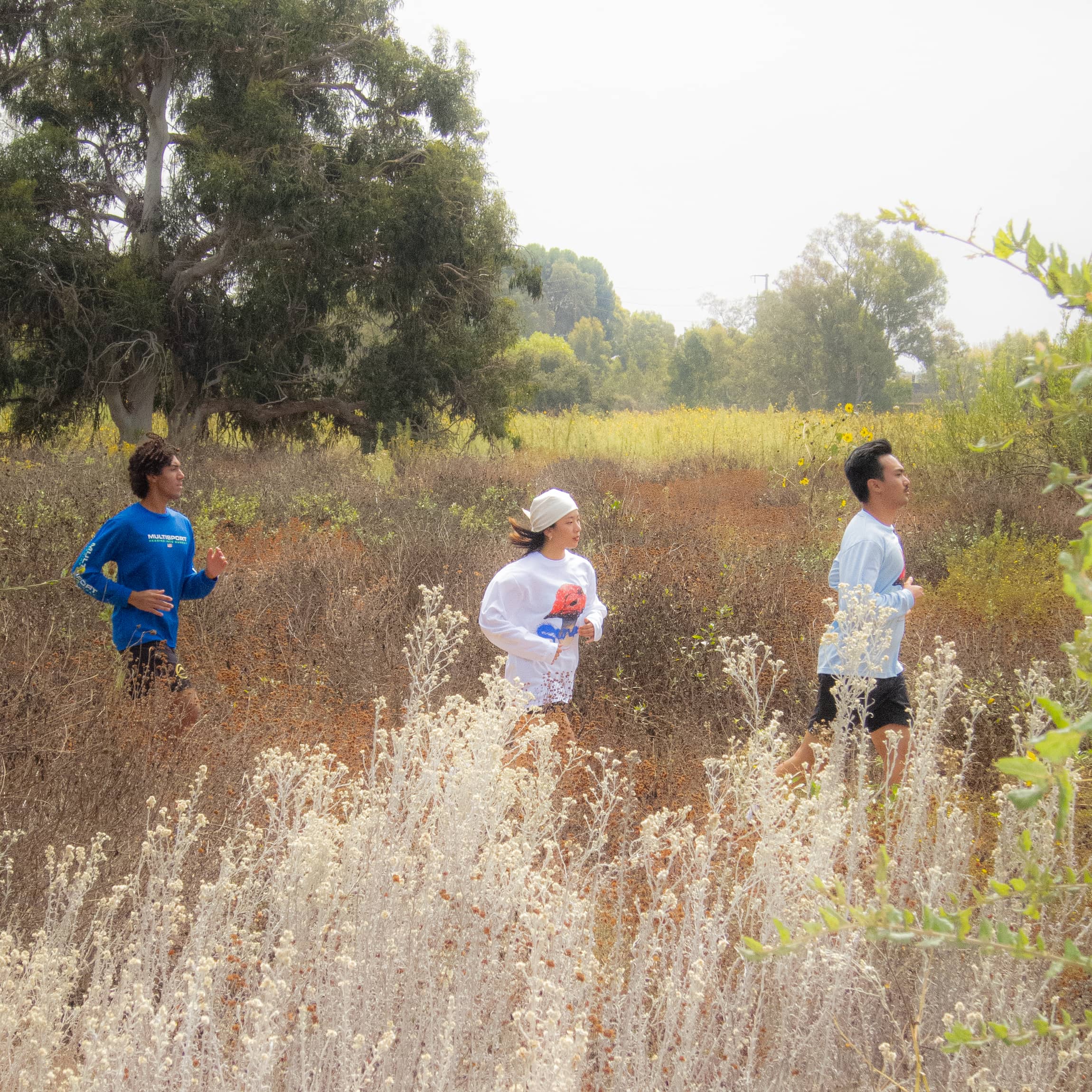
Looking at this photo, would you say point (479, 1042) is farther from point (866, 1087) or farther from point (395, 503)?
point (395, 503)

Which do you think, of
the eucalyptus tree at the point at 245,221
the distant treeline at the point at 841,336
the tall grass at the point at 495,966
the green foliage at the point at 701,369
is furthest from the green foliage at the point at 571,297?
the tall grass at the point at 495,966

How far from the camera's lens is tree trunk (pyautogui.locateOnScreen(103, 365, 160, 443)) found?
17.3 m

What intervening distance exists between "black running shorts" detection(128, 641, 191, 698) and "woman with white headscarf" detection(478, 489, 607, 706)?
55.6 inches

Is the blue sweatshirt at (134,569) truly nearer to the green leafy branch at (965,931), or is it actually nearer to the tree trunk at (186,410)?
the green leafy branch at (965,931)

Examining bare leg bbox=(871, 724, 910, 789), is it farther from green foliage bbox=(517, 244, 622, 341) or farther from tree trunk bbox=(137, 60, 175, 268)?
green foliage bbox=(517, 244, 622, 341)

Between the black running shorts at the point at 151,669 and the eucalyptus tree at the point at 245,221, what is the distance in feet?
44.5

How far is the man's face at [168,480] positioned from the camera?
430 cm

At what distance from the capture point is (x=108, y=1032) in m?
1.73

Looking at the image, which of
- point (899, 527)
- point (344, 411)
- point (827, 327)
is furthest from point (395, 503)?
point (827, 327)

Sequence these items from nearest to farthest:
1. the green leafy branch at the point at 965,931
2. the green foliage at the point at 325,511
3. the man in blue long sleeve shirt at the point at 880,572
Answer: the green leafy branch at the point at 965,931
the man in blue long sleeve shirt at the point at 880,572
the green foliage at the point at 325,511

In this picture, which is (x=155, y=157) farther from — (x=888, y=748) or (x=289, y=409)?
(x=888, y=748)

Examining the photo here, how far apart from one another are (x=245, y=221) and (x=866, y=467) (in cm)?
1547

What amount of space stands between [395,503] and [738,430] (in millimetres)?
8249

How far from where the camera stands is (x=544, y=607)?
404 cm
